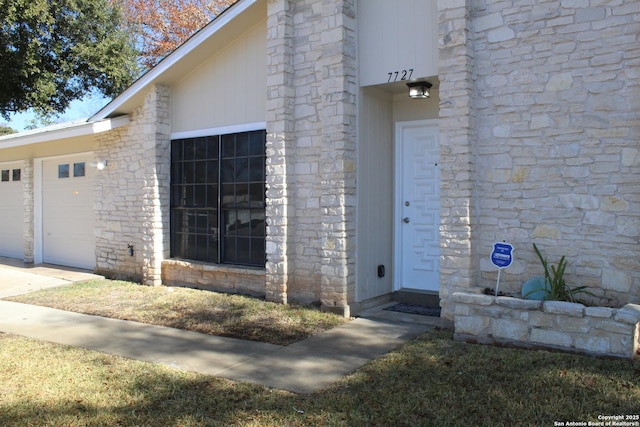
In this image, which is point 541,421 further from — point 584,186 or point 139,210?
point 139,210

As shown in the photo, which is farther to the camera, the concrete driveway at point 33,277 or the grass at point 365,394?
the concrete driveway at point 33,277

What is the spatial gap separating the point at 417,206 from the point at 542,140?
2.18 meters

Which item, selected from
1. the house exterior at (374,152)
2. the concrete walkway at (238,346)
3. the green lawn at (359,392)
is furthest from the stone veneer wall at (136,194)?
the green lawn at (359,392)

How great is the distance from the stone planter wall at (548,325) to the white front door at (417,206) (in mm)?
1929

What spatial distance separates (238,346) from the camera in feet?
18.9

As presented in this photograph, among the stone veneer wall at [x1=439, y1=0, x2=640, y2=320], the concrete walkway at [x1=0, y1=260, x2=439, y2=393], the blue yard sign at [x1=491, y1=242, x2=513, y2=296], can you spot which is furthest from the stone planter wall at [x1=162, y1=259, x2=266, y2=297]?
the blue yard sign at [x1=491, y1=242, x2=513, y2=296]

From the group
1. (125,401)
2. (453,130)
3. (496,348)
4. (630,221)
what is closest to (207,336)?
(125,401)

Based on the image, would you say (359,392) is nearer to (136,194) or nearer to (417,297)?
(417,297)

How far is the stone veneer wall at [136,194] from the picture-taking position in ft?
31.2

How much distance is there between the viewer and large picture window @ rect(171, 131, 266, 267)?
27.7 feet

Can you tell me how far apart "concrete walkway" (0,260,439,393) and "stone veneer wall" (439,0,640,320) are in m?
1.05

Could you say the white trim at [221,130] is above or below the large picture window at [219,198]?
above

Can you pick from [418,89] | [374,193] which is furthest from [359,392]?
[418,89]

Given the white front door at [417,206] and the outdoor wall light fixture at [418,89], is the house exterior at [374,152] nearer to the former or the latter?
the white front door at [417,206]
